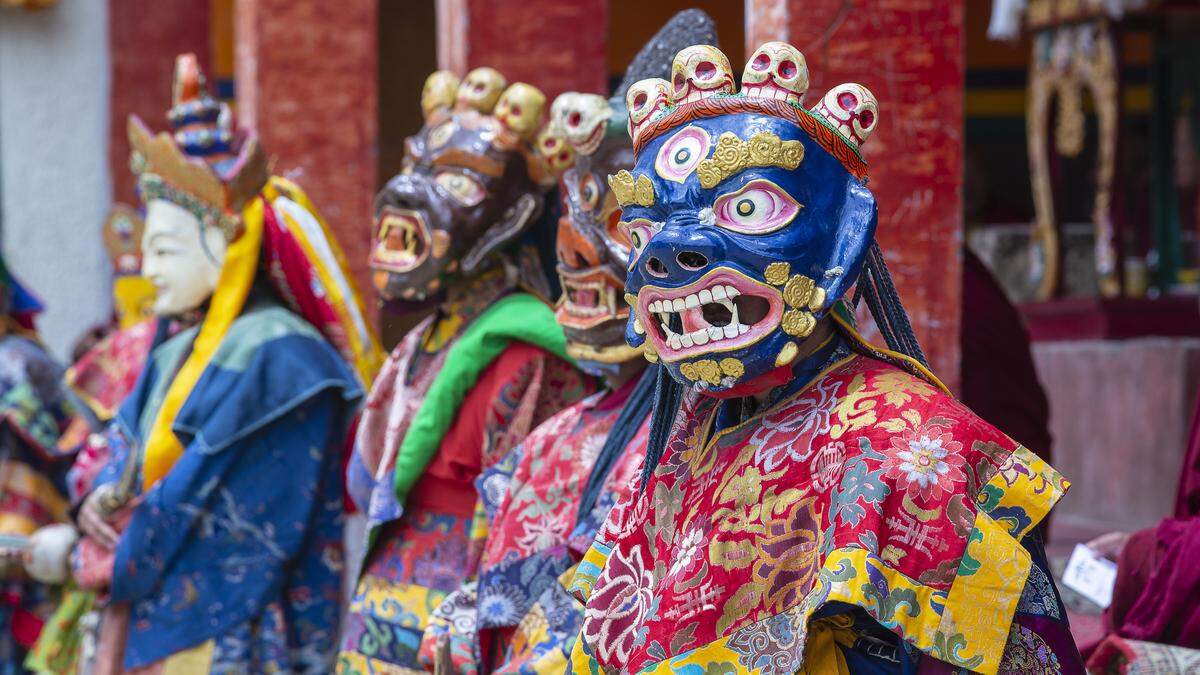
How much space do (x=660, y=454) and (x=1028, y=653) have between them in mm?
756

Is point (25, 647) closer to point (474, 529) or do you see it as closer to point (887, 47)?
point (474, 529)

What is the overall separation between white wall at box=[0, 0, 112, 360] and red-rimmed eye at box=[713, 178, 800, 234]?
835 cm

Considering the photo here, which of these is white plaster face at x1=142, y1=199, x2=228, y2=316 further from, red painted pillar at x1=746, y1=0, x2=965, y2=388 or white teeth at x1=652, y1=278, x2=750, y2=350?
white teeth at x1=652, y1=278, x2=750, y2=350

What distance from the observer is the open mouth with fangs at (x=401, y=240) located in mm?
4844

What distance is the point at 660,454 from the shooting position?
10.7 ft

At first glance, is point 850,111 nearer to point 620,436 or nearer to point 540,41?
point 620,436

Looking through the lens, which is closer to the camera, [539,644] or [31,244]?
[539,644]

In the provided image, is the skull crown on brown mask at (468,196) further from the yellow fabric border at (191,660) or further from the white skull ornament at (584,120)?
the yellow fabric border at (191,660)

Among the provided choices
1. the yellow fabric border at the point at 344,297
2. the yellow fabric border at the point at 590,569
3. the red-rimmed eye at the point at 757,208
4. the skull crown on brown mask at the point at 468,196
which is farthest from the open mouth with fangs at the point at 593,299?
the yellow fabric border at the point at 344,297

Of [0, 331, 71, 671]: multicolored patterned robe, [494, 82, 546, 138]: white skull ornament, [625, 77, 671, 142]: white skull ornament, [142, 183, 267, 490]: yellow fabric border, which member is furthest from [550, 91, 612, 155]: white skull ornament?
[0, 331, 71, 671]: multicolored patterned robe

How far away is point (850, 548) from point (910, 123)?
2.03 m

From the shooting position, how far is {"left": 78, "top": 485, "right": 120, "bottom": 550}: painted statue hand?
18.3 ft

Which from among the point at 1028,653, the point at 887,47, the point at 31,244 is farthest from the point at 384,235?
the point at 31,244

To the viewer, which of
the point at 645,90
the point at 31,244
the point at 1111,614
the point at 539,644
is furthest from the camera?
the point at 31,244
